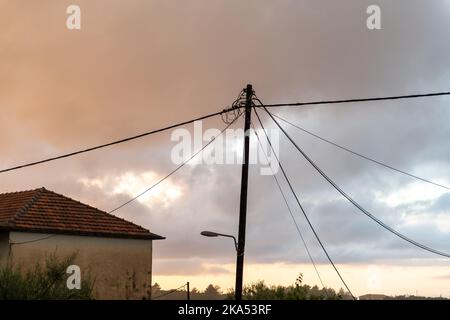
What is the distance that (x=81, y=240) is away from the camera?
3125 cm

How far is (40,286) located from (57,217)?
9.73 m

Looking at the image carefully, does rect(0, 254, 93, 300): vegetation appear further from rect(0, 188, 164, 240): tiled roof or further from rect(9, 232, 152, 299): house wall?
rect(0, 188, 164, 240): tiled roof

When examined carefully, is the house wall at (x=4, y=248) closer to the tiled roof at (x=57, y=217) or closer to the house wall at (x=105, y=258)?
the house wall at (x=105, y=258)

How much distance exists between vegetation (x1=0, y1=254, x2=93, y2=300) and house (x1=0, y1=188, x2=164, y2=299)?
18.8 ft

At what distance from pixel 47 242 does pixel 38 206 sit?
2.89 meters

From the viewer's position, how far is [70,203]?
3412 cm

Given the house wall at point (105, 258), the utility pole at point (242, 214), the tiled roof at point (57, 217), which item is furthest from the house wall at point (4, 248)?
the utility pole at point (242, 214)

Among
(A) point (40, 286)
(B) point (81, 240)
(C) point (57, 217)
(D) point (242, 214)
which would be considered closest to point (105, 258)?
(B) point (81, 240)

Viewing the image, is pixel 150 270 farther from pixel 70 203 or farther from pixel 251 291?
pixel 251 291

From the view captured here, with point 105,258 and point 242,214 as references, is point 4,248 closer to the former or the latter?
point 105,258

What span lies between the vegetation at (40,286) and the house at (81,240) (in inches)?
225
